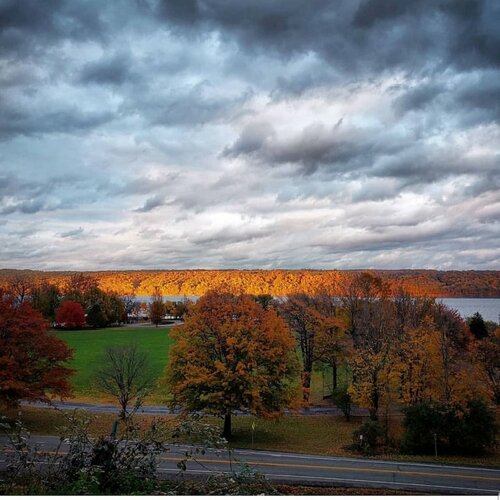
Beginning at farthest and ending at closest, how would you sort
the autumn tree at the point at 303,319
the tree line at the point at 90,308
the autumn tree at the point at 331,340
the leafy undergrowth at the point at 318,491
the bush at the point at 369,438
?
1. the tree line at the point at 90,308
2. the autumn tree at the point at 303,319
3. the autumn tree at the point at 331,340
4. the bush at the point at 369,438
5. the leafy undergrowth at the point at 318,491

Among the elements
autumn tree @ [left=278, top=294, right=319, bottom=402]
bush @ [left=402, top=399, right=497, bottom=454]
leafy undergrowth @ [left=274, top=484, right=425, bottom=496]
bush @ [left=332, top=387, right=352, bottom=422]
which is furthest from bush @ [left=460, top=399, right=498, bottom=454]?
autumn tree @ [left=278, top=294, right=319, bottom=402]

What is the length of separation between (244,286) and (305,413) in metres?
7.36

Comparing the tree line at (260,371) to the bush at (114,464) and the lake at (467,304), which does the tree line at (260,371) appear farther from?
the bush at (114,464)

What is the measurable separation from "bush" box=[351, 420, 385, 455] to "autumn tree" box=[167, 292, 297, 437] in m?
1.79

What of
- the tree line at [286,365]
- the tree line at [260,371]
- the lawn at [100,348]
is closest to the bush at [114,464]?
the tree line at [260,371]

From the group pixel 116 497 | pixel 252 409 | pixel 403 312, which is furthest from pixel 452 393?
pixel 116 497

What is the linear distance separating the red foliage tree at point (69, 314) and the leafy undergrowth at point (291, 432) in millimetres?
16862

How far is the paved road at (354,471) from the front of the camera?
7.02 meters

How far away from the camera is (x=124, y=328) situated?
3553cm

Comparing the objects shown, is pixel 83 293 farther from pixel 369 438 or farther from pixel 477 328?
pixel 369 438

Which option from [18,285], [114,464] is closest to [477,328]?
[18,285]

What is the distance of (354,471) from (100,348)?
20.3m

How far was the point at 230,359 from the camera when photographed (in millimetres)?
11477

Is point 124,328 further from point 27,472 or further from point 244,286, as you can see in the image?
point 27,472
